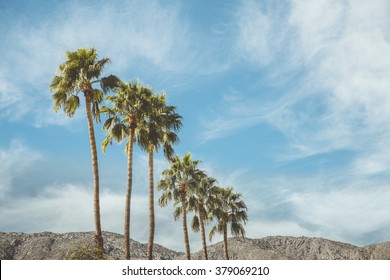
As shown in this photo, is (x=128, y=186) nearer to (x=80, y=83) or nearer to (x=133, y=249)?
(x=80, y=83)

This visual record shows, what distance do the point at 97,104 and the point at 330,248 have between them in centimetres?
16538

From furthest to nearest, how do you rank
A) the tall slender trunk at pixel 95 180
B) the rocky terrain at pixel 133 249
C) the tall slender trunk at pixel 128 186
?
the rocky terrain at pixel 133 249 < the tall slender trunk at pixel 128 186 < the tall slender trunk at pixel 95 180

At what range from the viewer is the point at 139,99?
29156mm

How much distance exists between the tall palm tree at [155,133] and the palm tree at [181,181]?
5.41 meters

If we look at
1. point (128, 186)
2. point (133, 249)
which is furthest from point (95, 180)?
point (133, 249)

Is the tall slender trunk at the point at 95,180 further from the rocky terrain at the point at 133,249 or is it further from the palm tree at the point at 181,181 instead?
the rocky terrain at the point at 133,249

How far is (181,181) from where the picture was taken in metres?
39.0

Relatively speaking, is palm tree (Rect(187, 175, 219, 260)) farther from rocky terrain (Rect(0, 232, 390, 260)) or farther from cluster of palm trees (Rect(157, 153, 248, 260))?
rocky terrain (Rect(0, 232, 390, 260))

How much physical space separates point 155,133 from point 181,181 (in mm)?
9948

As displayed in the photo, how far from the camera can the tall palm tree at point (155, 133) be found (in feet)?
96.3

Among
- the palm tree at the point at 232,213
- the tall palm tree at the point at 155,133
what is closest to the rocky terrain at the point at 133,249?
the palm tree at the point at 232,213

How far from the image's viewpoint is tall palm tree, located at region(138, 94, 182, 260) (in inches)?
1156
